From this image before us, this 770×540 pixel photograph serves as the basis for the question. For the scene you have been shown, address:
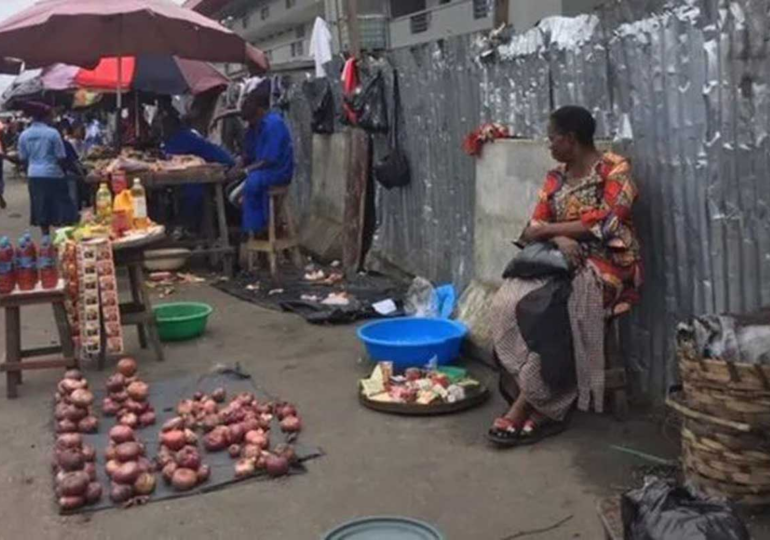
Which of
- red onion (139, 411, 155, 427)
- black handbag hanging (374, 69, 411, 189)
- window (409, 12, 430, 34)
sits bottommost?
red onion (139, 411, 155, 427)

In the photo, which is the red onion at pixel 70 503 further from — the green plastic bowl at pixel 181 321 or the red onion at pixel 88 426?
the green plastic bowl at pixel 181 321

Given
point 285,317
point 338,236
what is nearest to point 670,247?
point 285,317

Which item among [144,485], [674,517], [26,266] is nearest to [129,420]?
[144,485]

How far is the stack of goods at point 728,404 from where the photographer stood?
365 cm

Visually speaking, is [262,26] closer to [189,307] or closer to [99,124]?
[99,124]

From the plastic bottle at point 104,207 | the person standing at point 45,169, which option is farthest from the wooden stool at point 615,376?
the person standing at point 45,169

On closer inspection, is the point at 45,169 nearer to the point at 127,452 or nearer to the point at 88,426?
the point at 88,426

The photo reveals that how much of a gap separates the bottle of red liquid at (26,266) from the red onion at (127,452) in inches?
72.2

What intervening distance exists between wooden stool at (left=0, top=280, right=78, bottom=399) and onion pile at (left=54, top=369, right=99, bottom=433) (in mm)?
605

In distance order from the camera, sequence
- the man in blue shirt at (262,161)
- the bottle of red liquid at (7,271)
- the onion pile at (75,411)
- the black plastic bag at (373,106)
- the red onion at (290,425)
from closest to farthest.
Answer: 1. the red onion at (290,425)
2. the onion pile at (75,411)
3. the bottle of red liquid at (7,271)
4. the black plastic bag at (373,106)
5. the man in blue shirt at (262,161)

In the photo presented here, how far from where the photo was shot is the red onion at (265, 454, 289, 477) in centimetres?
466

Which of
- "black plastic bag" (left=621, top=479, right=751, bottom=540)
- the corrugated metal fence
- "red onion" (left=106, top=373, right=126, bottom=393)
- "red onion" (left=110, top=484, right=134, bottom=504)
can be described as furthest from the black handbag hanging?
"black plastic bag" (left=621, top=479, right=751, bottom=540)

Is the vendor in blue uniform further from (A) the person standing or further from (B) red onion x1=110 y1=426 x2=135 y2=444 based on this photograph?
(B) red onion x1=110 y1=426 x2=135 y2=444

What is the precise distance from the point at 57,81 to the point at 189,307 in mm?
7306
